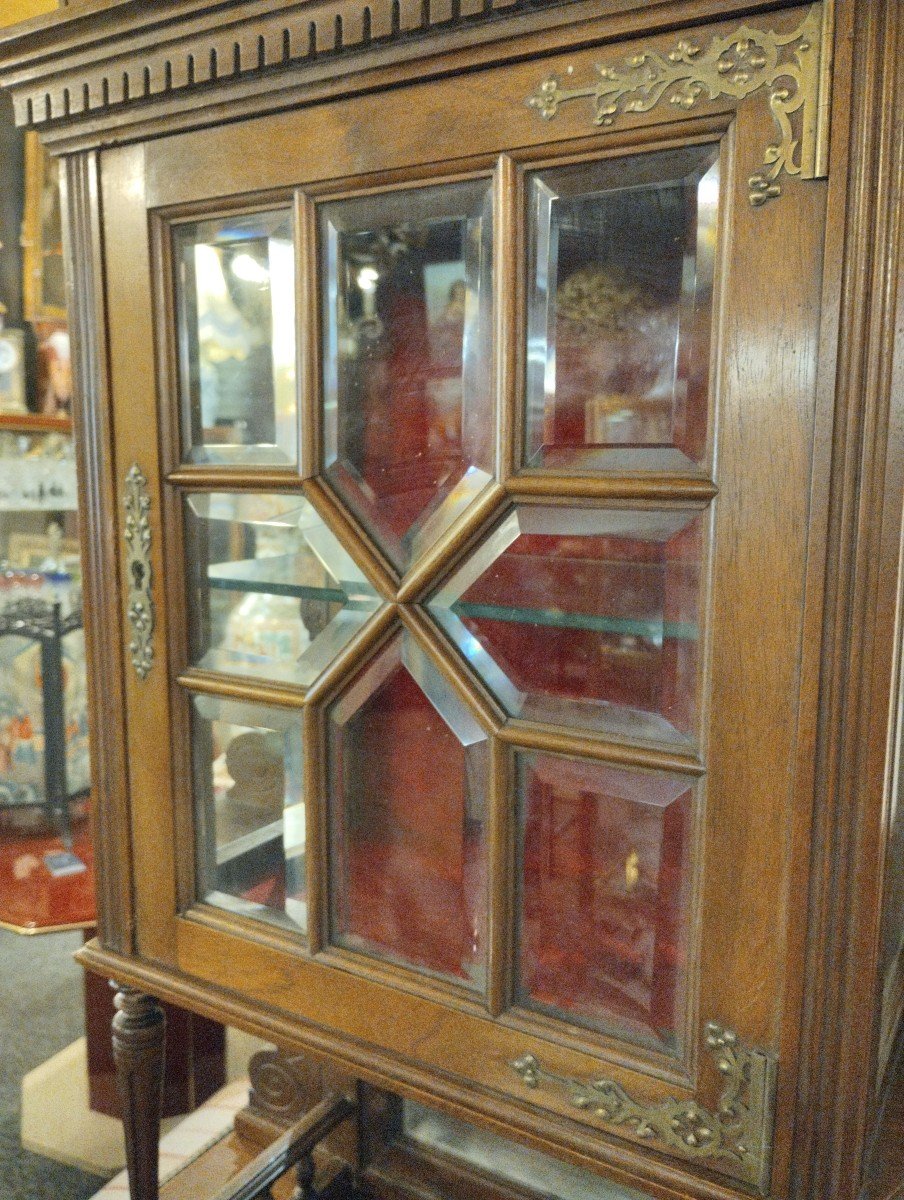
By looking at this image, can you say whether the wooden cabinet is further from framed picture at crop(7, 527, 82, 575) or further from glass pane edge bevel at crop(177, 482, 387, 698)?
framed picture at crop(7, 527, 82, 575)

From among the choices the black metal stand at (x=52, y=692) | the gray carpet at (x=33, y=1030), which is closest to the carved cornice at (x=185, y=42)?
the black metal stand at (x=52, y=692)

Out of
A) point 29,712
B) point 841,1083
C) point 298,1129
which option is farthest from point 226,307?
point 29,712

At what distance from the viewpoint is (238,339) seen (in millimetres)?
633

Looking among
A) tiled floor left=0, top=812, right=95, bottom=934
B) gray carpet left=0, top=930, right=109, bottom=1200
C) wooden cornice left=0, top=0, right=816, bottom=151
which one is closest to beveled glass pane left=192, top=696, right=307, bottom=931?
wooden cornice left=0, top=0, right=816, bottom=151

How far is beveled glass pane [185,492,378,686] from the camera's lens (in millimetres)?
613

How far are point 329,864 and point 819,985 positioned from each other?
30 cm

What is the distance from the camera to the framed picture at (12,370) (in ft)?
6.08

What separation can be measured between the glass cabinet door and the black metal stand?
1036 mm

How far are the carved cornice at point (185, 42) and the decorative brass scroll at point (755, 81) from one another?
51 mm

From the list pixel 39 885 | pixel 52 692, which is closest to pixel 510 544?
pixel 39 885

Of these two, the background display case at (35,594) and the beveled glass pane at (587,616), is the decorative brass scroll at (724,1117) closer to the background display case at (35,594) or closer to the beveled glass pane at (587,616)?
the beveled glass pane at (587,616)

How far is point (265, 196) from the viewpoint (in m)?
0.59

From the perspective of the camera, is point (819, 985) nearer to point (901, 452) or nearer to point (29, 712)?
point (901, 452)

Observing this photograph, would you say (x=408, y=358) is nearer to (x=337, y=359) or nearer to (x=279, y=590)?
(x=337, y=359)
